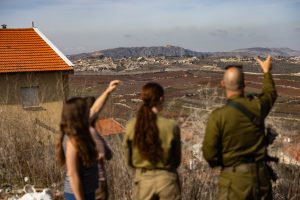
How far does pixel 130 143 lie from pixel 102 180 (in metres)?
0.50

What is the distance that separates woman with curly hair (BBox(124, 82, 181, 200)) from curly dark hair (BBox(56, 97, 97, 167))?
1.24 ft

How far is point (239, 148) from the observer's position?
12.1 feet

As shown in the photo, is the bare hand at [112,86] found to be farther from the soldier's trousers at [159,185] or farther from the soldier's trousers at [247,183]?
the soldier's trousers at [247,183]

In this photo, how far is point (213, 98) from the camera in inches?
210

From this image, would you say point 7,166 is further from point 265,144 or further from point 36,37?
point 36,37

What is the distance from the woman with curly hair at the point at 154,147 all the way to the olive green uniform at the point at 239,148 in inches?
12.4

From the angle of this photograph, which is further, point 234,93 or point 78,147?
point 234,93

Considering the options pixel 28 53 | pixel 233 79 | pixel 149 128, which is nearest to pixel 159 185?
pixel 149 128

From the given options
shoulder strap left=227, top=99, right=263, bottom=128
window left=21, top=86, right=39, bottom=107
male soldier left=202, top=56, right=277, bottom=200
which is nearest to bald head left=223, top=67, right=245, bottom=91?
male soldier left=202, top=56, right=277, bottom=200

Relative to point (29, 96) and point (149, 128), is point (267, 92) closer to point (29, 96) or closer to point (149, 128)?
point (149, 128)

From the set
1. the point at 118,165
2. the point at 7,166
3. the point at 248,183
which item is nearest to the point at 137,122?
the point at 248,183

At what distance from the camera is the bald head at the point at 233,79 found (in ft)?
11.8

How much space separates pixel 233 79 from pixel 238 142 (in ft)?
1.72

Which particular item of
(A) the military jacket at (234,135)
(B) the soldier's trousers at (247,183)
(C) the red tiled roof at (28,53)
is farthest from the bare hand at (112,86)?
(C) the red tiled roof at (28,53)
